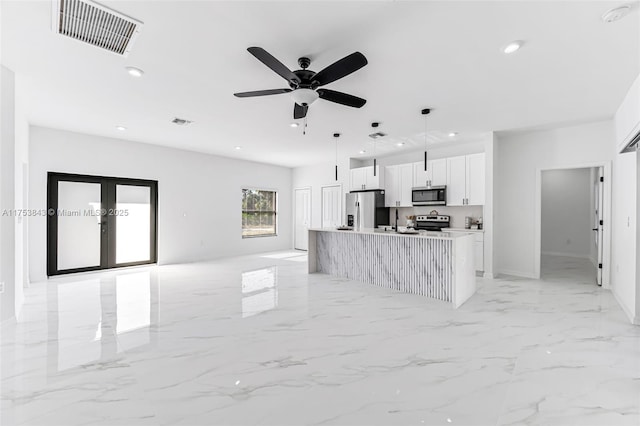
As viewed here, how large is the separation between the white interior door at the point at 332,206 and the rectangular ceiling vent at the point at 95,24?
6040 millimetres

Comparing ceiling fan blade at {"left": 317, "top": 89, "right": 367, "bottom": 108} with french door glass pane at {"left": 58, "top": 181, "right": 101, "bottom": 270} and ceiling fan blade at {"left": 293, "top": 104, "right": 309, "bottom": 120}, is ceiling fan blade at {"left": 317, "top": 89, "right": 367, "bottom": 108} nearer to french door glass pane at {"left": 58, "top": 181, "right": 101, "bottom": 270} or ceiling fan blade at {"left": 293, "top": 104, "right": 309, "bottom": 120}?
ceiling fan blade at {"left": 293, "top": 104, "right": 309, "bottom": 120}

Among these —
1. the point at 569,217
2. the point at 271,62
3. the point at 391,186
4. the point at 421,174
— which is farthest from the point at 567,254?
the point at 271,62

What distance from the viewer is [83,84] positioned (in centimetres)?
337

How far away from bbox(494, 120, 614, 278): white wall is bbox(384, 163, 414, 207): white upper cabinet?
5.81ft

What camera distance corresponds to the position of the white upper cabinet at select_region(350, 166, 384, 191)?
7.10 m

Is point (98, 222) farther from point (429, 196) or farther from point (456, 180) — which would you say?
point (456, 180)

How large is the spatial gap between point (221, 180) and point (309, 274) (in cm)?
366

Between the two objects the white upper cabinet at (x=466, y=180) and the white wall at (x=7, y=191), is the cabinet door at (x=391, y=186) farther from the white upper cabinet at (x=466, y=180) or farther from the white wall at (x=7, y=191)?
the white wall at (x=7, y=191)

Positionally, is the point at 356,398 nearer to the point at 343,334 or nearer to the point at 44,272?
the point at 343,334

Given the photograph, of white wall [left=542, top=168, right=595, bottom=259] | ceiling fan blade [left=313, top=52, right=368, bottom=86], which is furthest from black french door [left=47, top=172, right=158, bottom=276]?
white wall [left=542, top=168, right=595, bottom=259]

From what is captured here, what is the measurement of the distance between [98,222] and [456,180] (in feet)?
23.2

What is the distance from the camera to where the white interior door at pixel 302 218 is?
893 centimetres

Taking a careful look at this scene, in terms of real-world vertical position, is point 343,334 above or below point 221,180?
below

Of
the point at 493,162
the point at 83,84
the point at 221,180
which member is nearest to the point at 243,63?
the point at 83,84
